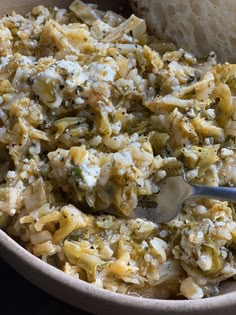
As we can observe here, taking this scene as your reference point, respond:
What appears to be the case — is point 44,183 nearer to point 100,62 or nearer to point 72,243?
point 72,243

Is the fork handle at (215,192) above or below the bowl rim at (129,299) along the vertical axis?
above

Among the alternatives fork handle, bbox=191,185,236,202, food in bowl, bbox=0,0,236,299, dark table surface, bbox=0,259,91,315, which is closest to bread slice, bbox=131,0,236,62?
food in bowl, bbox=0,0,236,299

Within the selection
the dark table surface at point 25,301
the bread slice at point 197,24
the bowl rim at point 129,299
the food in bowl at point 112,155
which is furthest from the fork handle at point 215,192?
the bread slice at point 197,24

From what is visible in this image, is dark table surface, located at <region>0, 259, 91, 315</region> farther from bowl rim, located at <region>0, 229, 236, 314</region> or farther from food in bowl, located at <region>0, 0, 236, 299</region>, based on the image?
bowl rim, located at <region>0, 229, 236, 314</region>

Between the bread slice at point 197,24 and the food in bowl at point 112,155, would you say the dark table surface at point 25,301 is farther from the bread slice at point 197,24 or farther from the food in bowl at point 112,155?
the bread slice at point 197,24

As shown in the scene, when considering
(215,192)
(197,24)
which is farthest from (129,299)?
(197,24)

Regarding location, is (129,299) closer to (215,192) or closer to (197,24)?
(215,192)
